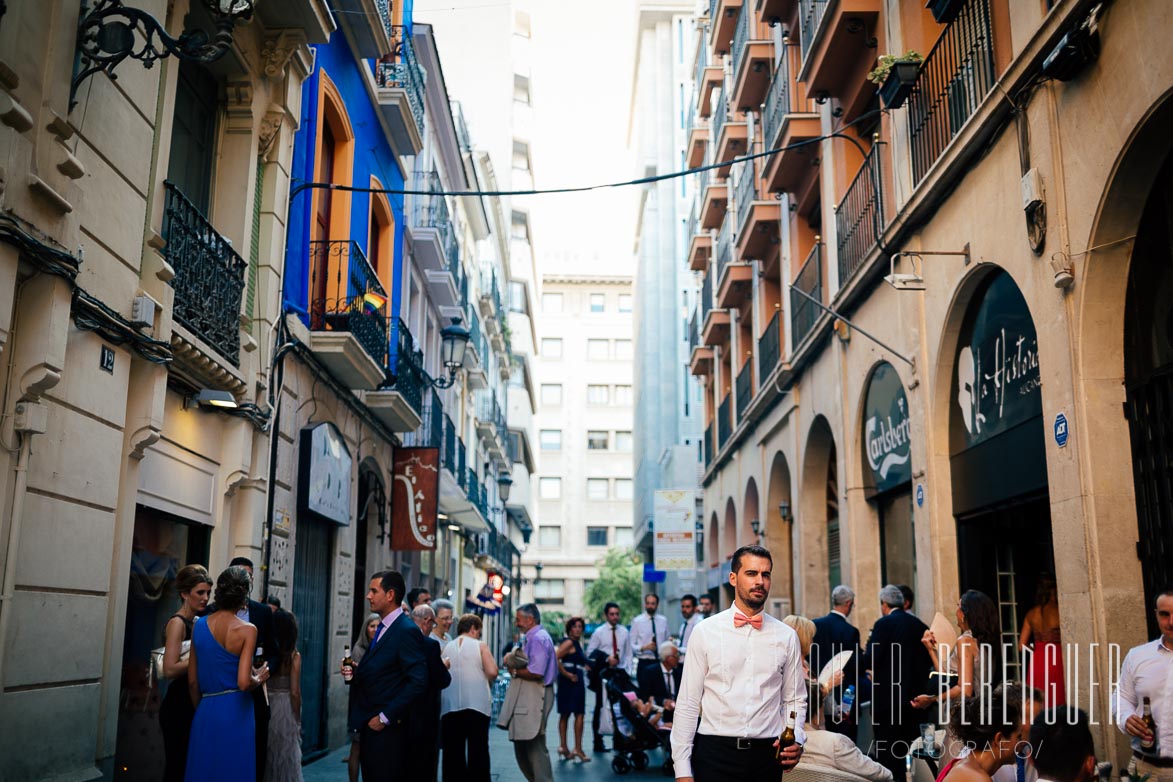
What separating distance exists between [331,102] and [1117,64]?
32.0ft

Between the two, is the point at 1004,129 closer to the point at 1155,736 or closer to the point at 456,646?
the point at 1155,736

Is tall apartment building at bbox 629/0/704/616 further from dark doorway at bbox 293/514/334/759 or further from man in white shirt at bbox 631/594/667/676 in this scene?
dark doorway at bbox 293/514/334/759

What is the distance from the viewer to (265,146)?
1124 cm

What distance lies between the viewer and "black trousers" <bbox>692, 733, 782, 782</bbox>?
4.97 meters

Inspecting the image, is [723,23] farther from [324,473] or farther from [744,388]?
[324,473]

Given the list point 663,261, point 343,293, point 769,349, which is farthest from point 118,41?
point 663,261

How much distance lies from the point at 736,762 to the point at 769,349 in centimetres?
1781

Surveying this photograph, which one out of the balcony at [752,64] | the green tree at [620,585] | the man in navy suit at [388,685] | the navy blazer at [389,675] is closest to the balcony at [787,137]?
the balcony at [752,64]

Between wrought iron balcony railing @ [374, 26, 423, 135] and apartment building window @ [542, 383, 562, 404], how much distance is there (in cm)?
5932

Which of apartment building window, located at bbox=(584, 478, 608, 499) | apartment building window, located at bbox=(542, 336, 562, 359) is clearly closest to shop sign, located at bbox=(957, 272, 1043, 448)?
apartment building window, located at bbox=(584, 478, 608, 499)

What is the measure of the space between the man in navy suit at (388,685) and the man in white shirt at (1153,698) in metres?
4.39

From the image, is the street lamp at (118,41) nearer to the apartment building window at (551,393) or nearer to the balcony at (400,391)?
the balcony at (400,391)

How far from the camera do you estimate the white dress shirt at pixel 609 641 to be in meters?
16.5

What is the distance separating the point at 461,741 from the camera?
34.0ft
